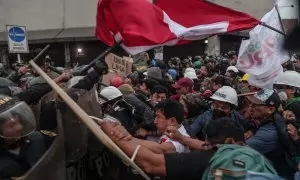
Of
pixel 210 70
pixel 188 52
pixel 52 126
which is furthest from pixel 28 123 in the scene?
pixel 188 52

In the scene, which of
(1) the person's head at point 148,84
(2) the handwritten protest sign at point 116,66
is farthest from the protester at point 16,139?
(1) the person's head at point 148,84

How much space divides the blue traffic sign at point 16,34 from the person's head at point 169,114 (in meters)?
9.69

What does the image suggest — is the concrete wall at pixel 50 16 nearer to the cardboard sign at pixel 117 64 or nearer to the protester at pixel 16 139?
the cardboard sign at pixel 117 64

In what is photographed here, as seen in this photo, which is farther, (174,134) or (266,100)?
(266,100)

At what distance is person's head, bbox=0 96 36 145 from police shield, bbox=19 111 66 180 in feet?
1.04

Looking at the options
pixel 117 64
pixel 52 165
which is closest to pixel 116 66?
pixel 117 64

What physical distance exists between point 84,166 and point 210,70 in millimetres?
11488

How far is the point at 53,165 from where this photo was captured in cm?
248

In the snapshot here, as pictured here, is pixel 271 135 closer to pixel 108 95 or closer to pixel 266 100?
pixel 266 100

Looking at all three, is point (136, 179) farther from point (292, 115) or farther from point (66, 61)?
point (66, 61)

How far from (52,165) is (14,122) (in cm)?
70

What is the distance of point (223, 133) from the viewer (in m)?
2.45

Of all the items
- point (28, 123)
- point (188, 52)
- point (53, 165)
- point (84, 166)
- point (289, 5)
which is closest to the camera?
point (289, 5)

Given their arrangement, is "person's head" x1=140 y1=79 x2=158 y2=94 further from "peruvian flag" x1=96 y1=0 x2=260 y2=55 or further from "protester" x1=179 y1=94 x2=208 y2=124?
"peruvian flag" x1=96 y1=0 x2=260 y2=55
